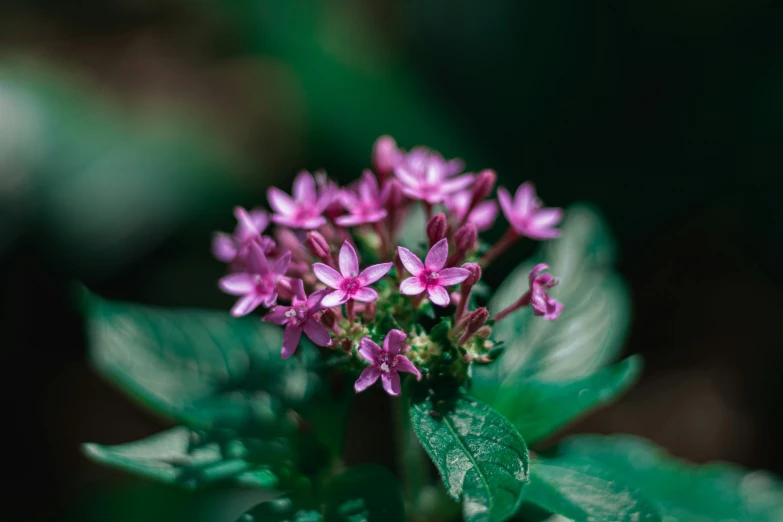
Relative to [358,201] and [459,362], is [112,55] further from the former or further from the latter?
[459,362]

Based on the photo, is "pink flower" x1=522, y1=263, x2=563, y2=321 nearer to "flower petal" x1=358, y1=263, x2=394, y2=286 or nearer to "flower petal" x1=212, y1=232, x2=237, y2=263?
"flower petal" x1=358, y1=263, x2=394, y2=286

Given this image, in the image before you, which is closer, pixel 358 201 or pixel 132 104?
pixel 358 201

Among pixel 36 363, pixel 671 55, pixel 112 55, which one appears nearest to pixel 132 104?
pixel 112 55

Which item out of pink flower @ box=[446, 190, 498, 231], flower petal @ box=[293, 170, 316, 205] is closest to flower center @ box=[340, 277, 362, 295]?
flower petal @ box=[293, 170, 316, 205]

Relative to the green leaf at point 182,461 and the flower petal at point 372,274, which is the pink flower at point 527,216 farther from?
the green leaf at point 182,461

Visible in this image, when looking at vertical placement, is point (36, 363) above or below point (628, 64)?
below

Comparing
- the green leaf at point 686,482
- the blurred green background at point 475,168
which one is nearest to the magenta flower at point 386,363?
the green leaf at point 686,482
